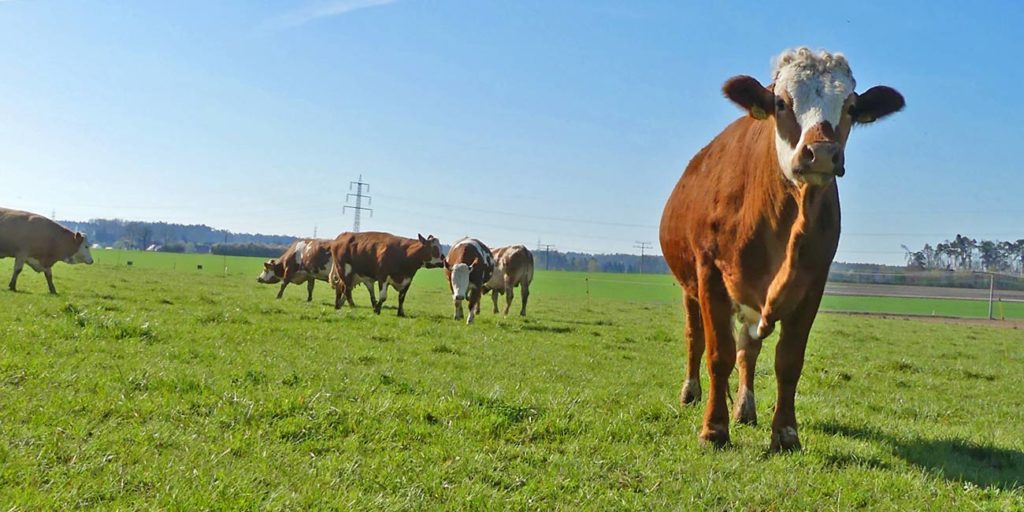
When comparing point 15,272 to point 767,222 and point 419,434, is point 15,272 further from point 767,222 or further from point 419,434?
point 767,222

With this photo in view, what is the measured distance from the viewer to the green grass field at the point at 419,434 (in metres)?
4.30

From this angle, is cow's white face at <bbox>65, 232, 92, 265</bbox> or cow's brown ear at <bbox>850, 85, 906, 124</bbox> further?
cow's white face at <bbox>65, 232, 92, 265</bbox>

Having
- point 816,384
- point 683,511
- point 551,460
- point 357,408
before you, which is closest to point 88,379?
point 357,408

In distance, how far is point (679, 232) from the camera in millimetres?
7223

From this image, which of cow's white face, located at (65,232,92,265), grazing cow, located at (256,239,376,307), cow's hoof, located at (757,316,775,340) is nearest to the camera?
cow's hoof, located at (757,316,775,340)

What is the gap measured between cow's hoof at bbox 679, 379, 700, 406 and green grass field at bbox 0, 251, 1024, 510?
1.03 feet

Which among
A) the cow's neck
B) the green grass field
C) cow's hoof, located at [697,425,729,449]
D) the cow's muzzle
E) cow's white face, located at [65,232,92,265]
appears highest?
the cow's muzzle

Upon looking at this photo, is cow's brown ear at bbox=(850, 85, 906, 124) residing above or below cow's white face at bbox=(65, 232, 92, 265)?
above

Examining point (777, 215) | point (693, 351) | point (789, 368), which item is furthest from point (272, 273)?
point (777, 215)

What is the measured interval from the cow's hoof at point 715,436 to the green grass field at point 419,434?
116 mm

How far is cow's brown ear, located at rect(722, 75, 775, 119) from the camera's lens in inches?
209

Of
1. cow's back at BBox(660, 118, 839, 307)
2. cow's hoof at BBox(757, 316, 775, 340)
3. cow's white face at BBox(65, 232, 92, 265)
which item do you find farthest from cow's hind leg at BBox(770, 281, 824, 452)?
cow's white face at BBox(65, 232, 92, 265)

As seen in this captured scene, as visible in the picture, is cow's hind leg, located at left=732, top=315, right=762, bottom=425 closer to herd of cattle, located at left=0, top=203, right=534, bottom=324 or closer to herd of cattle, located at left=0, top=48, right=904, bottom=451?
herd of cattle, located at left=0, top=48, right=904, bottom=451

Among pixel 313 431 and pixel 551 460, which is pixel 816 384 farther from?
pixel 313 431
